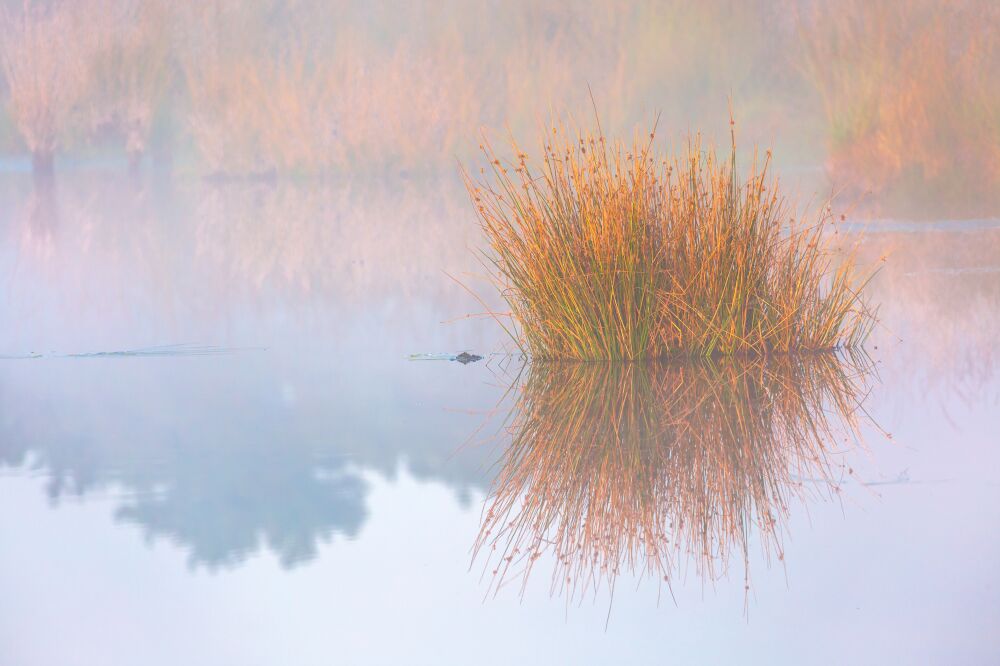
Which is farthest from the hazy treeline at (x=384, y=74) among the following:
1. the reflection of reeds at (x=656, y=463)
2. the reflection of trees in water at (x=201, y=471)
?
the reflection of trees in water at (x=201, y=471)

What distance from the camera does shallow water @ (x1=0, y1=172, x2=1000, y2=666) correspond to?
187cm

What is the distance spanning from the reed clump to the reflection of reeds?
0.37ft

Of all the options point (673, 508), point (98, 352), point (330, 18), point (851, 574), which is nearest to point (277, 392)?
point (98, 352)

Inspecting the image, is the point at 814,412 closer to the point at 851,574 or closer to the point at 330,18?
the point at 851,574

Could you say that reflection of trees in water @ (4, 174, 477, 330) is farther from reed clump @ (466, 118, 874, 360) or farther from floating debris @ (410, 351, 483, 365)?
reed clump @ (466, 118, 874, 360)

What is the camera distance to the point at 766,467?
97.9 inches

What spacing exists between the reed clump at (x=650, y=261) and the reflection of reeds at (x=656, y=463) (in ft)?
0.37

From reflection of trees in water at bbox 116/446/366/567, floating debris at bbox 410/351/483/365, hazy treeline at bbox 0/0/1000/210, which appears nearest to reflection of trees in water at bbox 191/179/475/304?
hazy treeline at bbox 0/0/1000/210

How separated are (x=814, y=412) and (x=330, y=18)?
14.0 meters

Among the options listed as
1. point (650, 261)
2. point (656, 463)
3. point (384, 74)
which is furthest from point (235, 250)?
point (384, 74)

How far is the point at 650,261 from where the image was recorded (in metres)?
3.50

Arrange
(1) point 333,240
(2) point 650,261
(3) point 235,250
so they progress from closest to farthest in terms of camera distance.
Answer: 1. (2) point 650,261
2. (3) point 235,250
3. (1) point 333,240

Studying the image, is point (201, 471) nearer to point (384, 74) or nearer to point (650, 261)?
point (650, 261)

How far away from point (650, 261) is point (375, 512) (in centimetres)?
135
